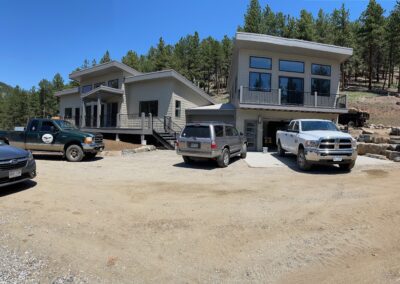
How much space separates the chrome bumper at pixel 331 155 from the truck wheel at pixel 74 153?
965 centimetres

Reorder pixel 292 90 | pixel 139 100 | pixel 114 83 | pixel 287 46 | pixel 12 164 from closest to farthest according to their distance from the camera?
pixel 12 164
pixel 287 46
pixel 292 90
pixel 139 100
pixel 114 83

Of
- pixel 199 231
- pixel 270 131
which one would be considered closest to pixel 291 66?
pixel 270 131

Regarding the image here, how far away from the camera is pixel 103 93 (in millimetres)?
24594

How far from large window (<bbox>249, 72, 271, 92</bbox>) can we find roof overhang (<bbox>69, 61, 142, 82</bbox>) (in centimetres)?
1048

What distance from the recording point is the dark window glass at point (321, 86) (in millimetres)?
21047

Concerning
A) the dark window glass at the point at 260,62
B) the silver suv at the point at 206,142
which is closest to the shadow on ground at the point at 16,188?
the silver suv at the point at 206,142

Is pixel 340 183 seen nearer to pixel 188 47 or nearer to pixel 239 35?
pixel 239 35

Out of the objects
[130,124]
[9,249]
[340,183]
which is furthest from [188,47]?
[9,249]

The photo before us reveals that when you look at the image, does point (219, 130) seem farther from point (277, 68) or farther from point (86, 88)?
point (86, 88)

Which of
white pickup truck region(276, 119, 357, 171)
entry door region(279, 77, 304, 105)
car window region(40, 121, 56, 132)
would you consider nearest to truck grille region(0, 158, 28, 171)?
car window region(40, 121, 56, 132)

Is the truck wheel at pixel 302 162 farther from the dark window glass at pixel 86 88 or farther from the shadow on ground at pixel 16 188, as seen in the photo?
the dark window glass at pixel 86 88

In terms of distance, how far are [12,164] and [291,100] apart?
17617 mm

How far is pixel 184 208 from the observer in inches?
247

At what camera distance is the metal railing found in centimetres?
1966
